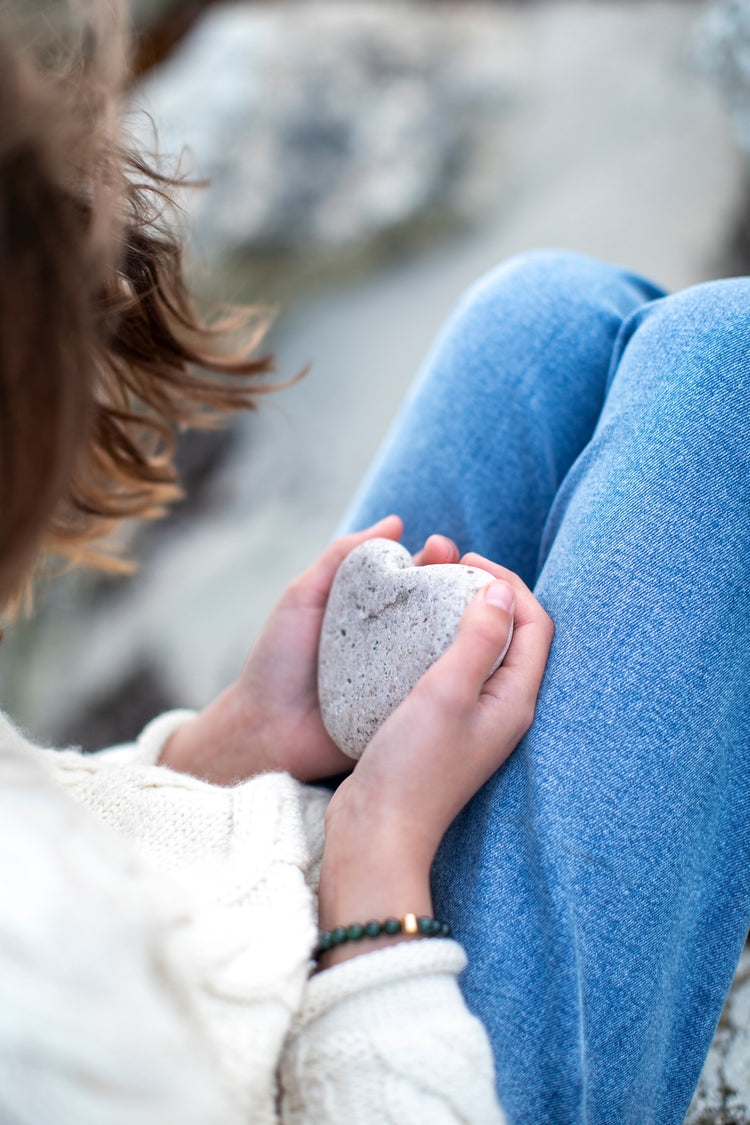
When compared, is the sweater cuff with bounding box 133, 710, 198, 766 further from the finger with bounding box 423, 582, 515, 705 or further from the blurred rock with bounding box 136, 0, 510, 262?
the blurred rock with bounding box 136, 0, 510, 262

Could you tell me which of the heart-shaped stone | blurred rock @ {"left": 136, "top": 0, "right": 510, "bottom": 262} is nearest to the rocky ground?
blurred rock @ {"left": 136, "top": 0, "right": 510, "bottom": 262}

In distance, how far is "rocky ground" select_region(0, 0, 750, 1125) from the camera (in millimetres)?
1625

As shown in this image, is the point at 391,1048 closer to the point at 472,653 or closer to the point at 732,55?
the point at 472,653

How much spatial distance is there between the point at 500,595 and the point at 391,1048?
1.00 ft

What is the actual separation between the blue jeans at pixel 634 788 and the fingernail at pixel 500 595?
0.06 m

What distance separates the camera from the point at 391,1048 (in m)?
0.46

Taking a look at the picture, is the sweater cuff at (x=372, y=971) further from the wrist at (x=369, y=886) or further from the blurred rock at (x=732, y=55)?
the blurred rock at (x=732, y=55)

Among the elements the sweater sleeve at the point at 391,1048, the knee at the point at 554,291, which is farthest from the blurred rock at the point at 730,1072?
the knee at the point at 554,291

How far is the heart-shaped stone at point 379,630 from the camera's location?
615 millimetres

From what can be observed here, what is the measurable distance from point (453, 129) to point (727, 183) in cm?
84

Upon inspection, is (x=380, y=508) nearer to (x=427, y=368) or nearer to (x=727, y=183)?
(x=427, y=368)

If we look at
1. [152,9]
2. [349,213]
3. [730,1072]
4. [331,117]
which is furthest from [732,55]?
[152,9]

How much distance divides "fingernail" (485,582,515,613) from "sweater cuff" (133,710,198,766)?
432 millimetres

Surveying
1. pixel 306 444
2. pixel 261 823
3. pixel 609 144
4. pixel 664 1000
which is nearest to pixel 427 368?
pixel 261 823
